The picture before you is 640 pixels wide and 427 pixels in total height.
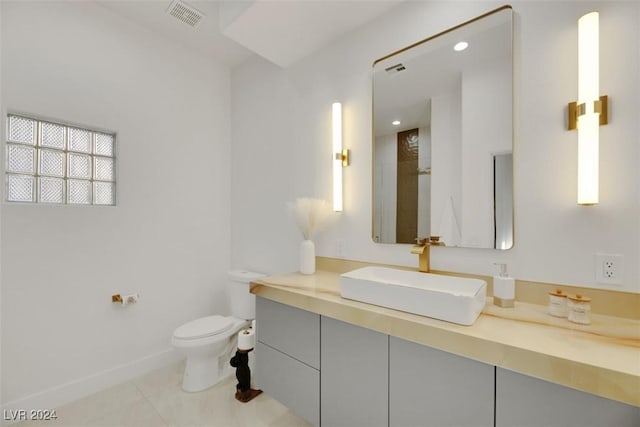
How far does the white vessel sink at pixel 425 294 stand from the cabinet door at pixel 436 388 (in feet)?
0.46

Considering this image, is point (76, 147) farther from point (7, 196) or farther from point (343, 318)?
point (343, 318)

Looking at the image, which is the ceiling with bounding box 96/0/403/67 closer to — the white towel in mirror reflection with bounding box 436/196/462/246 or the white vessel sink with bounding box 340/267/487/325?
the white towel in mirror reflection with bounding box 436/196/462/246

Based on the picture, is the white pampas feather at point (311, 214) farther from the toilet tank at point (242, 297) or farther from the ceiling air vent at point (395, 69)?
the ceiling air vent at point (395, 69)

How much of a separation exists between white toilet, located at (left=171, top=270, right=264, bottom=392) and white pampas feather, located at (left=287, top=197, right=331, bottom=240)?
0.95m

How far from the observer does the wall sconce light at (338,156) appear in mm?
1954

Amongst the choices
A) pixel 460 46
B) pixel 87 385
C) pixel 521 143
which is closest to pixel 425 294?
pixel 521 143

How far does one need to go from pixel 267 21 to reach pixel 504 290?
6.41 ft

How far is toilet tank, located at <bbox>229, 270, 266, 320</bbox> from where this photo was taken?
7.73 ft

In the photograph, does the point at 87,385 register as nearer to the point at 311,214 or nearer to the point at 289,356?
the point at 289,356

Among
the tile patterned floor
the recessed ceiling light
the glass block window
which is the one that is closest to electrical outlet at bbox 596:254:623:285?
the recessed ceiling light

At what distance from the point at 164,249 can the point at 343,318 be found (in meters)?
1.82

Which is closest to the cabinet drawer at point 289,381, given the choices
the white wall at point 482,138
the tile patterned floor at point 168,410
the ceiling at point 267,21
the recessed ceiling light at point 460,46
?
the tile patterned floor at point 168,410

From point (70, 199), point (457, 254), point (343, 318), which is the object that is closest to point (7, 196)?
point (70, 199)

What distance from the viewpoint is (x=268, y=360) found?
1.67 m
